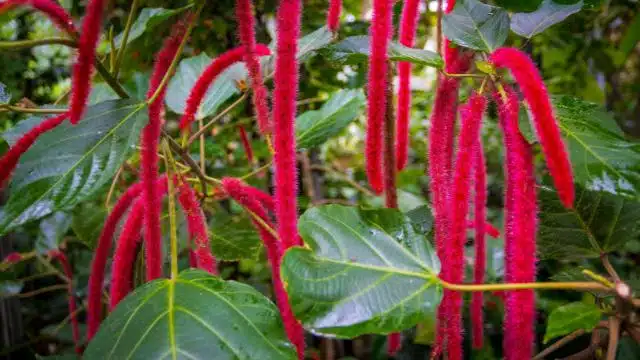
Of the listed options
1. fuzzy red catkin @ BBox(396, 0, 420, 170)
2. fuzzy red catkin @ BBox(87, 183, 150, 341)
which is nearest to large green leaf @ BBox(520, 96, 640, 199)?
fuzzy red catkin @ BBox(396, 0, 420, 170)

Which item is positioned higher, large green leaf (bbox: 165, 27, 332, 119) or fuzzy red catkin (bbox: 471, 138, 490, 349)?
large green leaf (bbox: 165, 27, 332, 119)

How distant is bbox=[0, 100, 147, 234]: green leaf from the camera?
55 cm

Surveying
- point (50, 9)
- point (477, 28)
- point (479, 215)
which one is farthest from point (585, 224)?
point (50, 9)

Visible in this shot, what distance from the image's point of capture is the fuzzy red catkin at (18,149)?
0.55m

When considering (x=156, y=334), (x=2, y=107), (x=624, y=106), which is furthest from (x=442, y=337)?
(x=624, y=106)

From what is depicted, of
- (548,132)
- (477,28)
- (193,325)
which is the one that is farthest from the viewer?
(477,28)

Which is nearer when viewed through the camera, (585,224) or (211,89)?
(585,224)

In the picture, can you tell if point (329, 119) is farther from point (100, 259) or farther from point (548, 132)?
point (548, 132)

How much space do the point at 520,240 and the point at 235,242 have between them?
540 mm

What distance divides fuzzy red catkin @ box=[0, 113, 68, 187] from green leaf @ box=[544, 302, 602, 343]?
20.3 inches

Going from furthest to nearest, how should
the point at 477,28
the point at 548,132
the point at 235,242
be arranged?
the point at 235,242 → the point at 477,28 → the point at 548,132

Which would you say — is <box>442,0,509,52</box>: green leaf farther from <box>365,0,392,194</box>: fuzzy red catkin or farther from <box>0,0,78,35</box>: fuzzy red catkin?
<box>0,0,78,35</box>: fuzzy red catkin

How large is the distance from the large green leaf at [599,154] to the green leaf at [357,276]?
0.16m

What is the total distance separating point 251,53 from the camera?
57 centimetres
